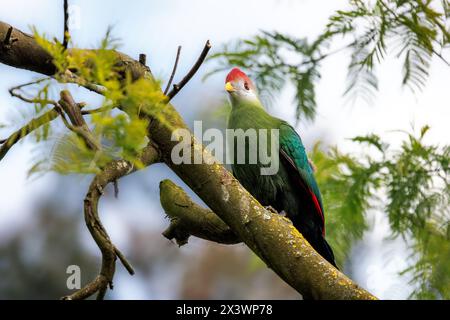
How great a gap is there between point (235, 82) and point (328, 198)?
0.88 meters

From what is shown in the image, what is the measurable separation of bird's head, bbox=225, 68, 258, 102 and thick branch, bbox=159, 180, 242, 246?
1.13 metres

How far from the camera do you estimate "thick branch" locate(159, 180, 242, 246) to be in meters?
2.96

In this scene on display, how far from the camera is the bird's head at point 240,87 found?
13.2 ft

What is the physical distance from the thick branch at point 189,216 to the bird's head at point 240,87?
1.13 meters

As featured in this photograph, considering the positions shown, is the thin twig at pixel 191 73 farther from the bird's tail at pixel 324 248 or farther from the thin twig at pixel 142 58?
the bird's tail at pixel 324 248

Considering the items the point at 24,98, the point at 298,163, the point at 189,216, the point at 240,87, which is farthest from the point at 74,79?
the point at 240,87

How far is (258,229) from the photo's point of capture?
2461 millimetres

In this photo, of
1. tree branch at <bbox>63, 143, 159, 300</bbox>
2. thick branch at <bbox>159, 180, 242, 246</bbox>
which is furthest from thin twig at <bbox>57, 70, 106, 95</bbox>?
thick branch at <bbox>159, 180, 242, 246</bbox>

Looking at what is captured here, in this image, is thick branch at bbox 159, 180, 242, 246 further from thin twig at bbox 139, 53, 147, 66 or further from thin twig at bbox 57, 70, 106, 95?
thin twig at bbox 57, 70, 106, 95

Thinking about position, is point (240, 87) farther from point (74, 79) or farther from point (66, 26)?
point (74, 79)

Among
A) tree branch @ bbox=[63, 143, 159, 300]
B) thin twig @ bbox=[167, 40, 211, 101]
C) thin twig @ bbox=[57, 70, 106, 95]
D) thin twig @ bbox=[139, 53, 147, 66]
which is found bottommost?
tree branch @ bbox=[63, 143, 159, 300]

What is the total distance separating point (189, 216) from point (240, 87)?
4.07ft
